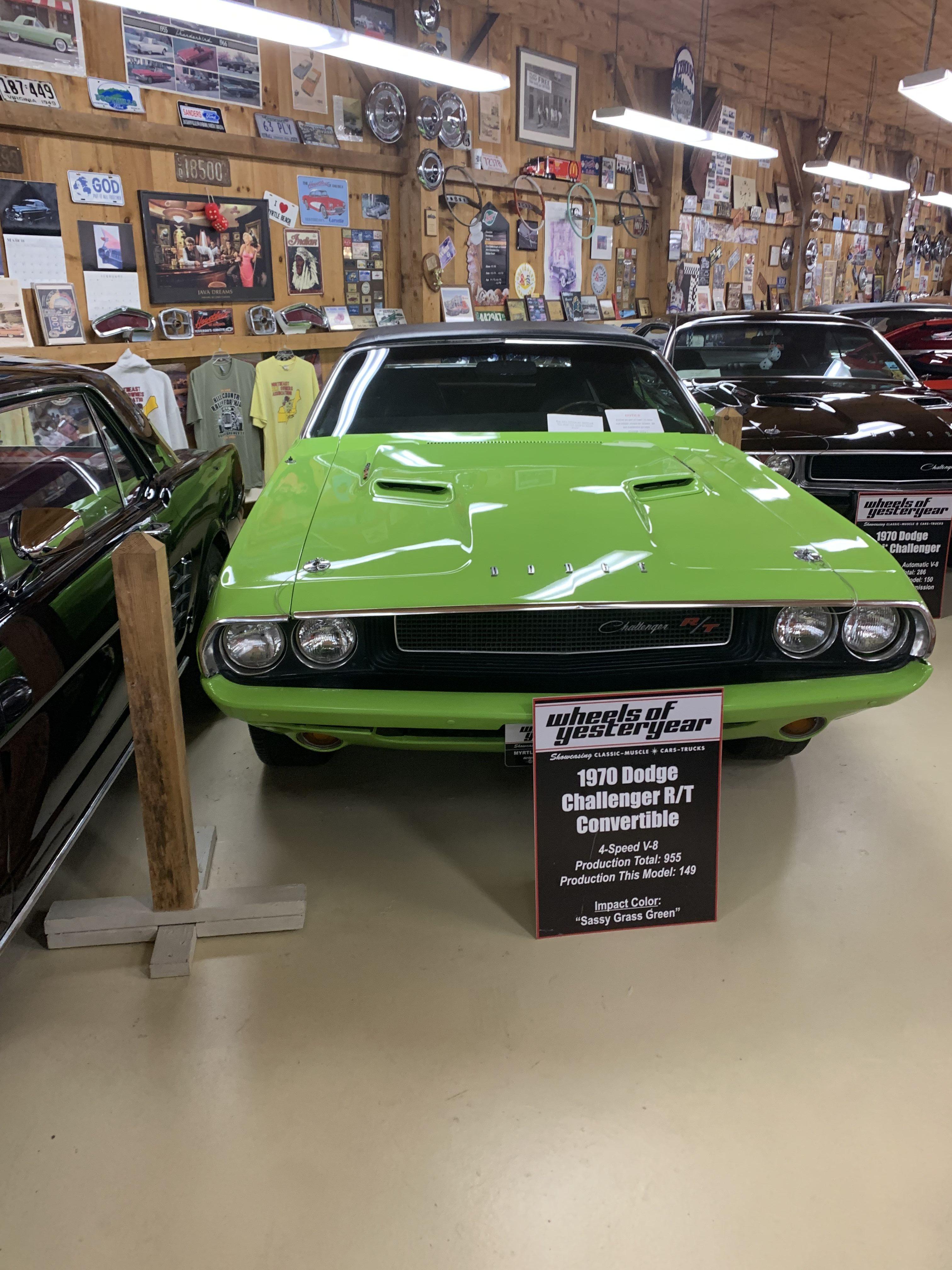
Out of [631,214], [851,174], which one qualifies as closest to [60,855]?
[631,214]

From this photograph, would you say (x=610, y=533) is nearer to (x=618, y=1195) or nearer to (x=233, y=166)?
(x=618, y=1195)

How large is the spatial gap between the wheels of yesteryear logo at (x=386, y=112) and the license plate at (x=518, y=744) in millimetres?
5841

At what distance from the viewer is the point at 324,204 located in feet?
20.1

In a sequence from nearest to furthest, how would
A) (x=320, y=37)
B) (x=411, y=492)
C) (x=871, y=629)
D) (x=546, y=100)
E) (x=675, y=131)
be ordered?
(x=871, y=629) → (x=411, y=492) → (x=320, y=37) → (x=675, y=131) → (x=546, y=100)

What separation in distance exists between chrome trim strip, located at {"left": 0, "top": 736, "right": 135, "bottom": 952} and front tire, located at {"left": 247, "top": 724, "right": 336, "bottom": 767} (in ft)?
1.16

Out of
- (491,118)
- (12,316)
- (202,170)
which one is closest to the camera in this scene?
(12,316)

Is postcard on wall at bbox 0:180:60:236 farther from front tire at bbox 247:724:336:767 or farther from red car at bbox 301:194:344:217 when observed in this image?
front tire at bbox 247:724:336:767

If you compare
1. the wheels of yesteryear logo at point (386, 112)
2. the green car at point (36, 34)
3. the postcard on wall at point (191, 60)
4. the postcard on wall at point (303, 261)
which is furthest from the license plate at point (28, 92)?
the wheels of yesteryear logo at point (386, 112)

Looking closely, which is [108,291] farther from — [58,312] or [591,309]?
[591,309]

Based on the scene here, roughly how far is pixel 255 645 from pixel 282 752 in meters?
0.71

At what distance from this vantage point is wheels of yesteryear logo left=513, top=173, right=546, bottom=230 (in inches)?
299

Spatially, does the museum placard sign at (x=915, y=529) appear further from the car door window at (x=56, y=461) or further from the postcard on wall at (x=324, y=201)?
the postcard on wall at (x=324, y=201)

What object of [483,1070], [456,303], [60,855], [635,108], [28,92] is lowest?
[483,1070]

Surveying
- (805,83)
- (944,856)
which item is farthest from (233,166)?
(805,83)
